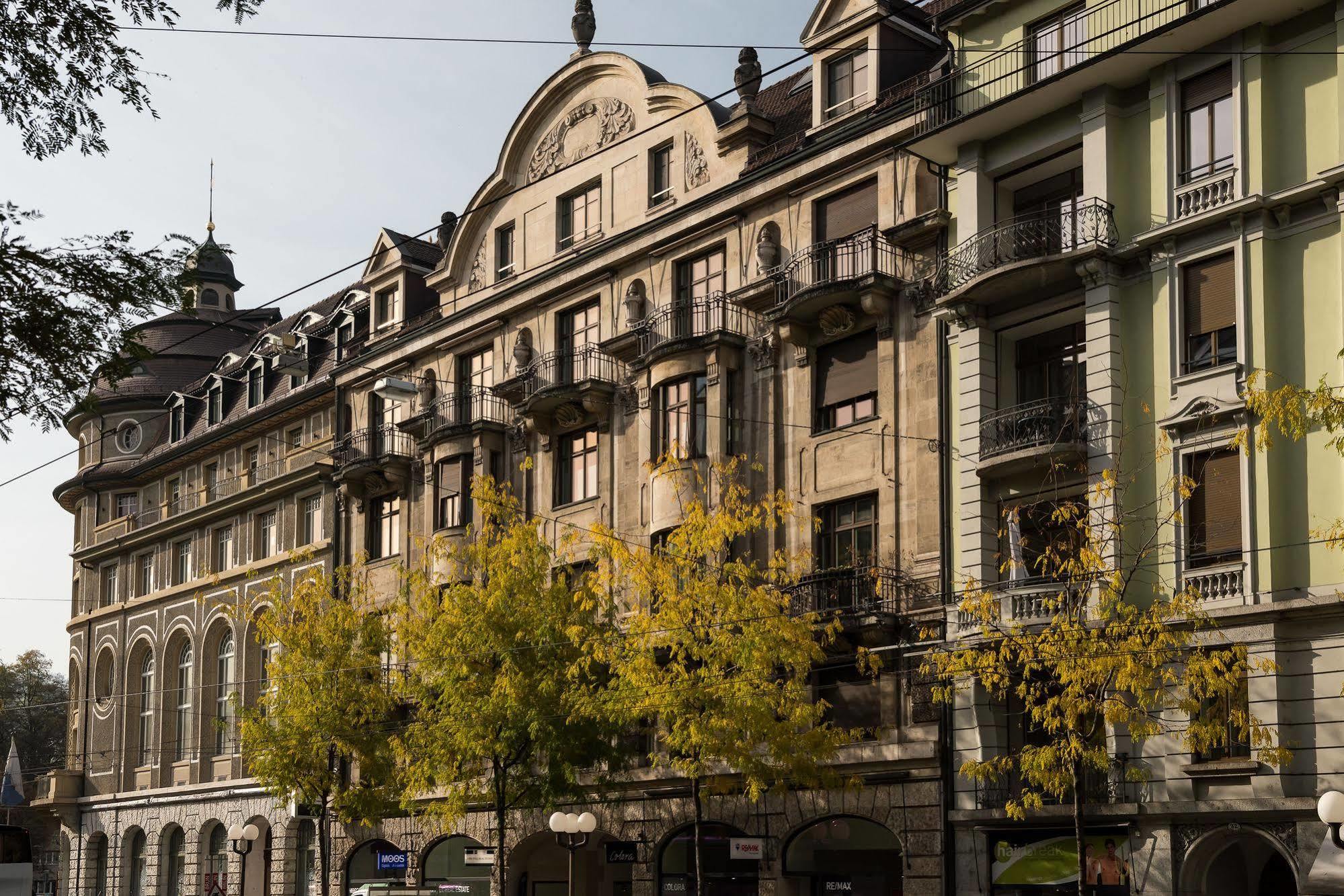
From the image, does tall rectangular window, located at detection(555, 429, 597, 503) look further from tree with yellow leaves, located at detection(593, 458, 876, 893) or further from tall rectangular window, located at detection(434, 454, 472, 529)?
tree with yellow leaves, located at detection(593, 458, 876, 893)

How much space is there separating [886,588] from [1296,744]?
9417mm

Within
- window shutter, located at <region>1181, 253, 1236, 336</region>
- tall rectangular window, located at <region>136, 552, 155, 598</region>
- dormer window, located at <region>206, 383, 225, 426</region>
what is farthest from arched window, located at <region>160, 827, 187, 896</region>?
window shutter, located at <region>1181, 253, 1236, 336</region>

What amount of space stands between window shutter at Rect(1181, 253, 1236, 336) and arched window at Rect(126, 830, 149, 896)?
156 feet

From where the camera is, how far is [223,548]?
61.8m

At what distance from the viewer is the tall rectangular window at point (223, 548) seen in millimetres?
61094

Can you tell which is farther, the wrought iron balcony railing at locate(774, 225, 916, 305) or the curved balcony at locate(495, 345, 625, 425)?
the curved balcony at locate(495, 345, 625, 425)

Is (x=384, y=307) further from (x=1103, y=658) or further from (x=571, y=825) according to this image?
(x=1103, y=658)

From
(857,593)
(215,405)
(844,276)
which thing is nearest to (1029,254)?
(844,276)

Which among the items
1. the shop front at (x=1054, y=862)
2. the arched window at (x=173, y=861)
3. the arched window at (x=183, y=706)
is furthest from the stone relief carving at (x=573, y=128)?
the arched window at (x=173, y=861)

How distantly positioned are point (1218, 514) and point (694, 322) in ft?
49.7

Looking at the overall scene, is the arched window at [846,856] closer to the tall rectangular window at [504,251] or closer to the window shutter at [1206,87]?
the window shutter at [1206,87]

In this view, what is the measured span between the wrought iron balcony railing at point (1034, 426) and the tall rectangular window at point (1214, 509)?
233 cm

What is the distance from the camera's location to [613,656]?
3366 centimetres

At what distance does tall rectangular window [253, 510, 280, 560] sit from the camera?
58.1 m
